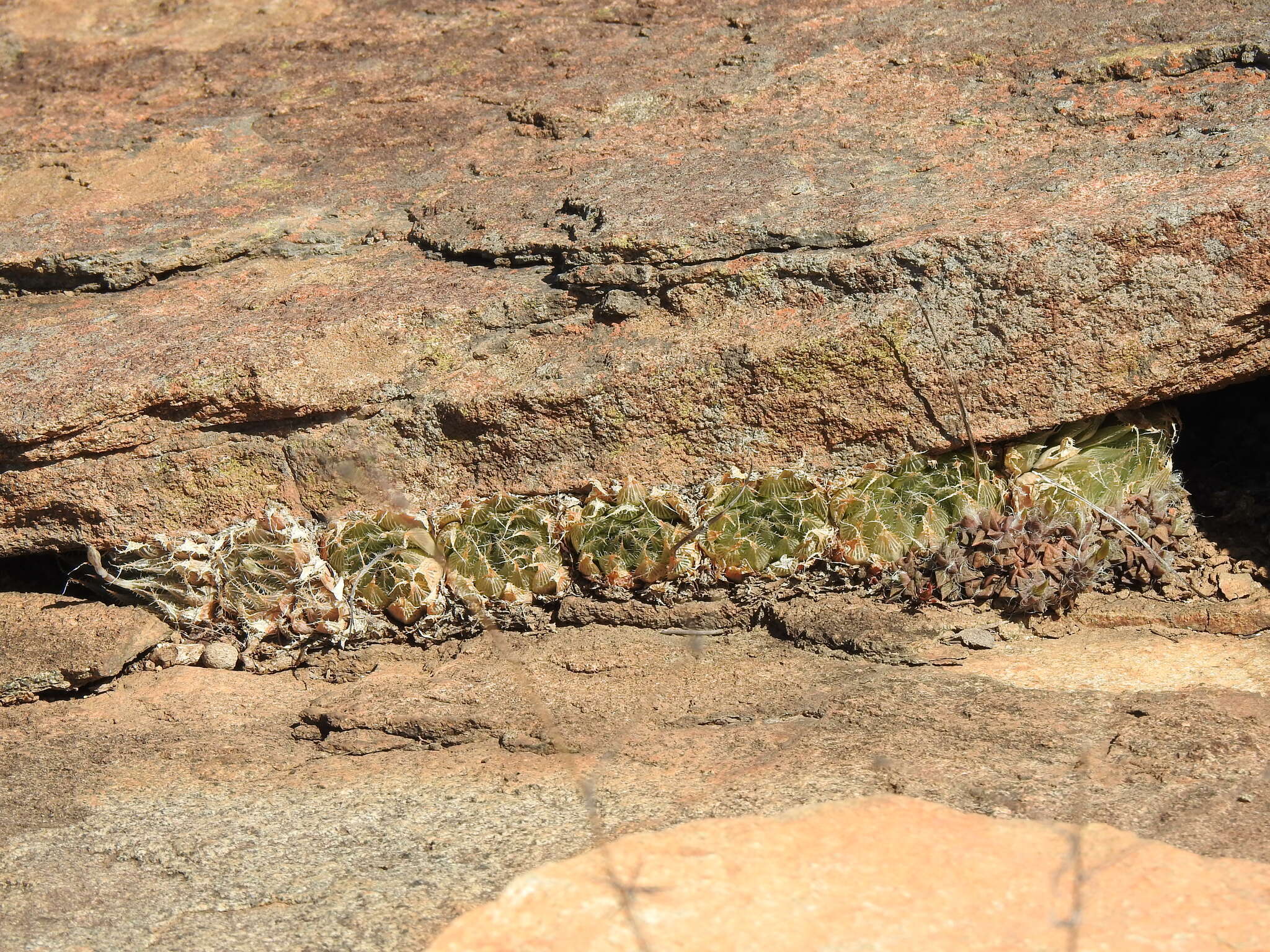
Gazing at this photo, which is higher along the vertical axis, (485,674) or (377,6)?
(377,6)

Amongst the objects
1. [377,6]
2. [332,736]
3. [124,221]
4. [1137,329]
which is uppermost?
[377,6]

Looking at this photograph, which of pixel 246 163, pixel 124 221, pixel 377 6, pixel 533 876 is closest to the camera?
pixel 533 876

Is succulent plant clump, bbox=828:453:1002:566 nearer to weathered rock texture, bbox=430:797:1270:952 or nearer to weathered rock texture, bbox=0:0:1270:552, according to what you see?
weathered rock texture, bbox=0:0:1270:552

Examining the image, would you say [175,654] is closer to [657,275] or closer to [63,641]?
[63,641]

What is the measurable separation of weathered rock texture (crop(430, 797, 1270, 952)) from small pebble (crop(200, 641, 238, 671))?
5.31ft

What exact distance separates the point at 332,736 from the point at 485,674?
455mm

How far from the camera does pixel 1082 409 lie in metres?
3.42

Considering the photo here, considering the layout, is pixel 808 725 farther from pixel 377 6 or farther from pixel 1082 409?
pixel 377 6

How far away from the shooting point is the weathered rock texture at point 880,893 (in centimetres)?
198

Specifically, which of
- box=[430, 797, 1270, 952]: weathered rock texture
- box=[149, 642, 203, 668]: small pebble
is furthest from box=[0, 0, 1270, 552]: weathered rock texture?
box=[430, 797, 1270, 952]: weathered rock texture

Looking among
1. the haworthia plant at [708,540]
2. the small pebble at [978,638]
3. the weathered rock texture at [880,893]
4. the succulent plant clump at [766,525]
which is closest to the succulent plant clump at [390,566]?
the haworthia plant at [708,540]

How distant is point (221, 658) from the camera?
11.5ft

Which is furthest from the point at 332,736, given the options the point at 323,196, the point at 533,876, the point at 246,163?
the point at 246,163

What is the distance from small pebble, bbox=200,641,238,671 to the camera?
3.49 meters
